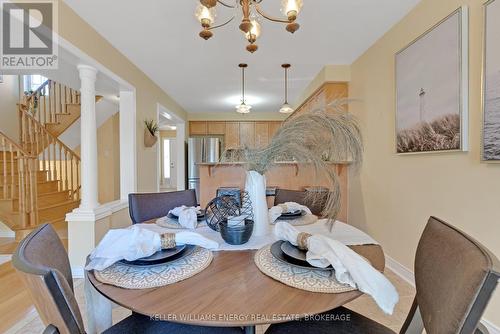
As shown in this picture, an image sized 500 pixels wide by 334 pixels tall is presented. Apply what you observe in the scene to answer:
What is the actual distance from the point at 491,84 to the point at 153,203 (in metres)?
2.18

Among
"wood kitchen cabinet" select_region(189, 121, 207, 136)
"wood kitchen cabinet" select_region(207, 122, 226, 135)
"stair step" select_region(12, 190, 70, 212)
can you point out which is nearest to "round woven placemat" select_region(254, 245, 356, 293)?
"stair step" select_region(12, 190, 70, 212)

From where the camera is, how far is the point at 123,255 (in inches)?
33.4

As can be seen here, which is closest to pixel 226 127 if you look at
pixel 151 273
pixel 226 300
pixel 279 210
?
pixel 279 210

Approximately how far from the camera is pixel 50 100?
4.98 meters

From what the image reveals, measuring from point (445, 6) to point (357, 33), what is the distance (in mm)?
796

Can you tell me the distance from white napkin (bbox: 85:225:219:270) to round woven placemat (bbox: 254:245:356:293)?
315 millimetres

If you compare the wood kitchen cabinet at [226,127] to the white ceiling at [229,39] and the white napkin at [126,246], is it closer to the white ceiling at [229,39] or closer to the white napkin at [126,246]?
the white ceiling at [229,39]

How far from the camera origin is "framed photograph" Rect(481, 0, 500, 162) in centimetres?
146

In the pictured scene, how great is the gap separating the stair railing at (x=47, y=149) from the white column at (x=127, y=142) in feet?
5.92

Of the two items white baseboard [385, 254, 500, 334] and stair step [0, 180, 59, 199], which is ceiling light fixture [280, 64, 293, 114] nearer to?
white baseboard [385, 254, 500, 334]

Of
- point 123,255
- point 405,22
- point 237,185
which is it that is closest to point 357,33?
point 405,22

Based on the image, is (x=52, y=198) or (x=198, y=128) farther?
(x=198, y=128)

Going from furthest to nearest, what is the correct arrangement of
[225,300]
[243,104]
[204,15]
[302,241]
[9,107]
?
[9,107]
[243,104]
[204,15]
[302,241]
[225,300]

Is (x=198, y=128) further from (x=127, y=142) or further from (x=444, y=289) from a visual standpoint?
(x=444, y=289)
